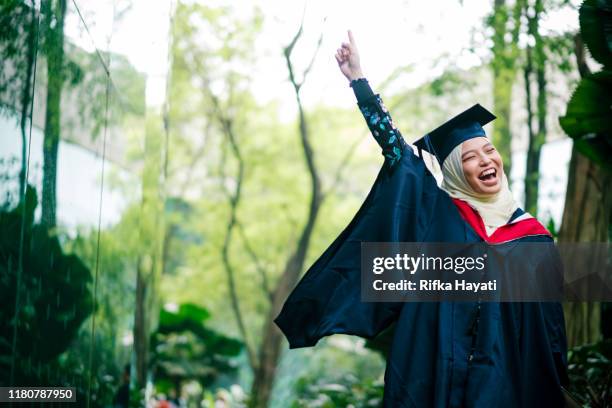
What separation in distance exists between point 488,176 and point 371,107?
1.91 feet

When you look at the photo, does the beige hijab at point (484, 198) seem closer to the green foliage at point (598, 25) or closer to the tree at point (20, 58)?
the green foliage at point (598, 25)

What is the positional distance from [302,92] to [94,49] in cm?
564

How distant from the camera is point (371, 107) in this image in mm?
2945

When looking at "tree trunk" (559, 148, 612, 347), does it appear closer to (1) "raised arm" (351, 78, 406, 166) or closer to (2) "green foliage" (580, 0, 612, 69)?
(2) "green foliage" (580, 0, 612, 69)

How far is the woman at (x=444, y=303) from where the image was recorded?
271 centimetres

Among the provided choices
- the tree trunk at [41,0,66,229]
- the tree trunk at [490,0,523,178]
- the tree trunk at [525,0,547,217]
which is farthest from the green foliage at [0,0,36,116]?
the tree trunk at [525,0,547,217]

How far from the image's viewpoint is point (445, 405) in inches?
105

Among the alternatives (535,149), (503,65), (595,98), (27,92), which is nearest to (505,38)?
(503,65)

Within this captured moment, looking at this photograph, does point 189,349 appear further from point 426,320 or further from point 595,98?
point 426,320

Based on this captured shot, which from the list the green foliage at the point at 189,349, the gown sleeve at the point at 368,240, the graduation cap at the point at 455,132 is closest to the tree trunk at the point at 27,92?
the gown sleeve at the point at 368,240

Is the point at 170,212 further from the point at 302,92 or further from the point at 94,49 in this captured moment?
the point at 94,49
